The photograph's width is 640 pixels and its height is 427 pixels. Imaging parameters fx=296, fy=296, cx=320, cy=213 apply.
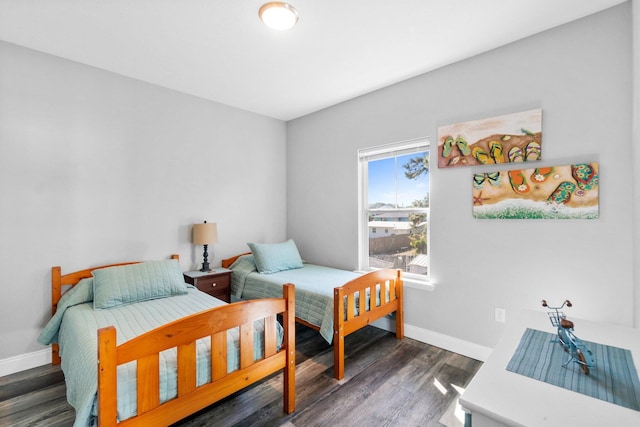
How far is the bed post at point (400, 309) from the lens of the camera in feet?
9.60

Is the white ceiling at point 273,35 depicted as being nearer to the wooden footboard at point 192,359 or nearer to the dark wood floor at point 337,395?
the wooden footboard at point 192,359

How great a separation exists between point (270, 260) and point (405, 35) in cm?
249

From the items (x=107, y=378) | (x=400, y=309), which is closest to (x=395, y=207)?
(x=400, y=309)

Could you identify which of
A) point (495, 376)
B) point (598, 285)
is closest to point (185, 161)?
point (495, 376)

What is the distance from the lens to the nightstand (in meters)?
3.05

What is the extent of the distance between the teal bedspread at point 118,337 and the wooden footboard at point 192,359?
0.05 m

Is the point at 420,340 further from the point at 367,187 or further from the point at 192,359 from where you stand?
the point at 192,359

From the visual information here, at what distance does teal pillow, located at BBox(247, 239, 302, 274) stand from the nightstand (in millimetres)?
361

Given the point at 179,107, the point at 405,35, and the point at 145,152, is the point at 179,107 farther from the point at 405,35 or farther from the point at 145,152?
the point at 405,35

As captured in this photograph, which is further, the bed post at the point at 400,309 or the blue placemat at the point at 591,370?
the bed post at the point at 400,309

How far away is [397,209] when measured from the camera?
3.18m

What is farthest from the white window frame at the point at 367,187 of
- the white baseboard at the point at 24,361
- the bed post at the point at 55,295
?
the white baseboard at the point at 24,361

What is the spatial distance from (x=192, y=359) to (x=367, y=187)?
2.53m

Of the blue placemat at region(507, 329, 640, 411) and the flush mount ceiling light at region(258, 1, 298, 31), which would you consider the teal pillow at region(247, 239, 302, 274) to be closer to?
the flush mount ceiling light at region(258, 1, 298, 31)
